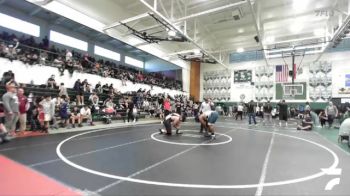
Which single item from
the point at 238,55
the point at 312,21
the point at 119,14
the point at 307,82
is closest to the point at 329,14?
the point at 312,21

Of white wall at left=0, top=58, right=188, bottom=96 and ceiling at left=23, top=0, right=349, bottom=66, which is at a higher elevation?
ceiling at left=23, top=0, right=349, bottom=66

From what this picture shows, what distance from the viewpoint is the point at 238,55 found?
27953mm

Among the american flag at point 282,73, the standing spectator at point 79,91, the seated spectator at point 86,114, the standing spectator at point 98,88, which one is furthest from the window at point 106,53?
the american flag at point 282,73

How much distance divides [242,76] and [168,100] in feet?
49.9

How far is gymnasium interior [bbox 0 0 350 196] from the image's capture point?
377 cm

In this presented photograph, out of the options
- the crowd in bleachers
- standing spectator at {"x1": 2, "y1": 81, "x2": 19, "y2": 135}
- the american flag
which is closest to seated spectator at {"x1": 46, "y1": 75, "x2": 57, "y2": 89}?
the crowd in bleachers

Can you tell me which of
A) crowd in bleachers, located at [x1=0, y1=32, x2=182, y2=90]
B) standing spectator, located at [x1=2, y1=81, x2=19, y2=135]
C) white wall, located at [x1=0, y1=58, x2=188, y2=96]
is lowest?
standing spectator, located at [x1=2, y1=81, x2=19, y2=135]

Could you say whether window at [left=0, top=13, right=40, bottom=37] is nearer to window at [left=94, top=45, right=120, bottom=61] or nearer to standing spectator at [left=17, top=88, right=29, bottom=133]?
window at [left=94, top=45, right=120, bottom=61]

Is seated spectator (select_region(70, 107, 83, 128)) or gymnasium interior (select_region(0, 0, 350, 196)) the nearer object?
gymnasium interior (select_region(0, 0, 350, 196))

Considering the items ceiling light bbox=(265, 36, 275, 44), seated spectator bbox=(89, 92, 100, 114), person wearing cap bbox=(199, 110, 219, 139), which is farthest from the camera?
ceiling light bbox=(265, 36, 275, 44)

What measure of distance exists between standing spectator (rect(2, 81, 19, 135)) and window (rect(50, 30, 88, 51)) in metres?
10.8

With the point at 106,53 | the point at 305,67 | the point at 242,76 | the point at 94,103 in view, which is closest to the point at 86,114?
the point at 94,103

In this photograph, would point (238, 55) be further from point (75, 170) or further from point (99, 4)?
point (75, 170)

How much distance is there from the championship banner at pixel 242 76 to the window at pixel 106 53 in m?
14.6
